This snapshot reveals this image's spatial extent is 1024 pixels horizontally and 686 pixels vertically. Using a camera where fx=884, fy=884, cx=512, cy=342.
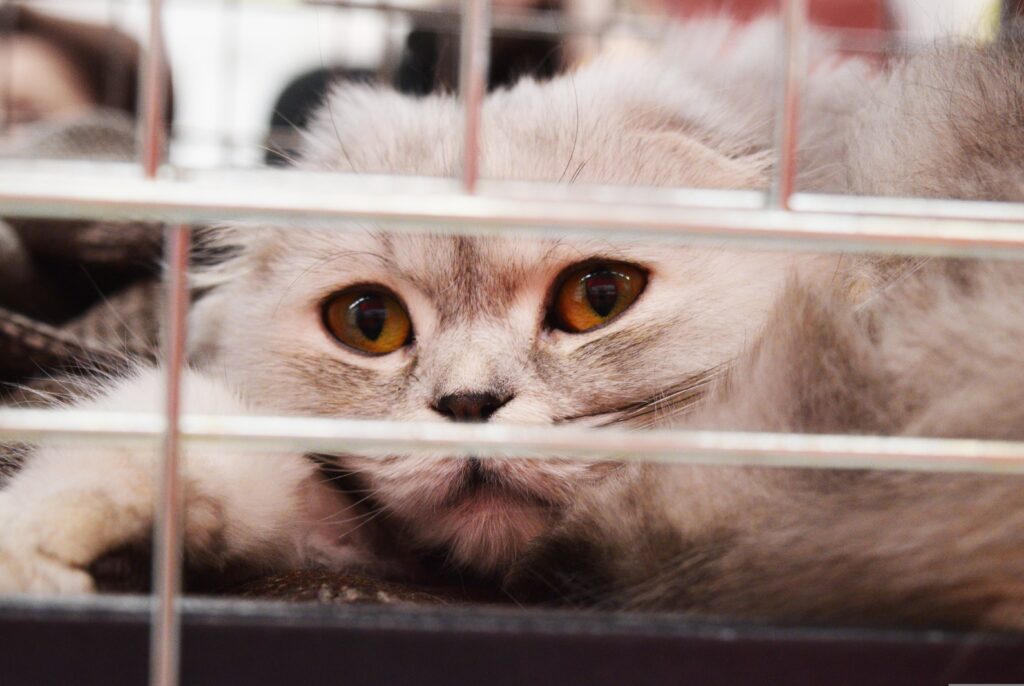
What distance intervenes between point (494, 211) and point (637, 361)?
487 millimetres

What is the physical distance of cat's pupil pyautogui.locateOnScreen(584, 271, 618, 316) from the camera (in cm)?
103

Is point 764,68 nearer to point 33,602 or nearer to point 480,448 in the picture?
point 480,448

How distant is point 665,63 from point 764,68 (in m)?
0.16

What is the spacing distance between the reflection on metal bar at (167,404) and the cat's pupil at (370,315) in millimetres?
569

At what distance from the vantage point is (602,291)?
1028 mm

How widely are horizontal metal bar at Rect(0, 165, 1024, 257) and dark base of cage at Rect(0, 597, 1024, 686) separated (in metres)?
0.23

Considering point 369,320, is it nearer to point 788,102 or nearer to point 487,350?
point 487,350

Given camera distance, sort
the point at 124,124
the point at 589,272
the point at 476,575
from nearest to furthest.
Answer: the point at 476,575, the point at 589,272, the point at 124,124

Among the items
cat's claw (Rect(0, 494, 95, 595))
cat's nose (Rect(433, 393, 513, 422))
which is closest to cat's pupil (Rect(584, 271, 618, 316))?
cat's nose (Rect(433, 393, 513, 422))

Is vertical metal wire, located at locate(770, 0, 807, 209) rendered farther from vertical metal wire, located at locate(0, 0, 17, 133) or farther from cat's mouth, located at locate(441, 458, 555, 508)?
vertical metal wire, located at locate(0, 0, 17, 133)

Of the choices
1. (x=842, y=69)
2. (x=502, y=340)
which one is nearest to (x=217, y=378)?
(x=502, y=340)

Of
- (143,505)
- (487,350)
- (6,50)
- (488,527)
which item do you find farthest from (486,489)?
(6,50)

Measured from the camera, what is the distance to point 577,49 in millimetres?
2127

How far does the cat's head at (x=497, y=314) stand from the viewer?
3.05ft
